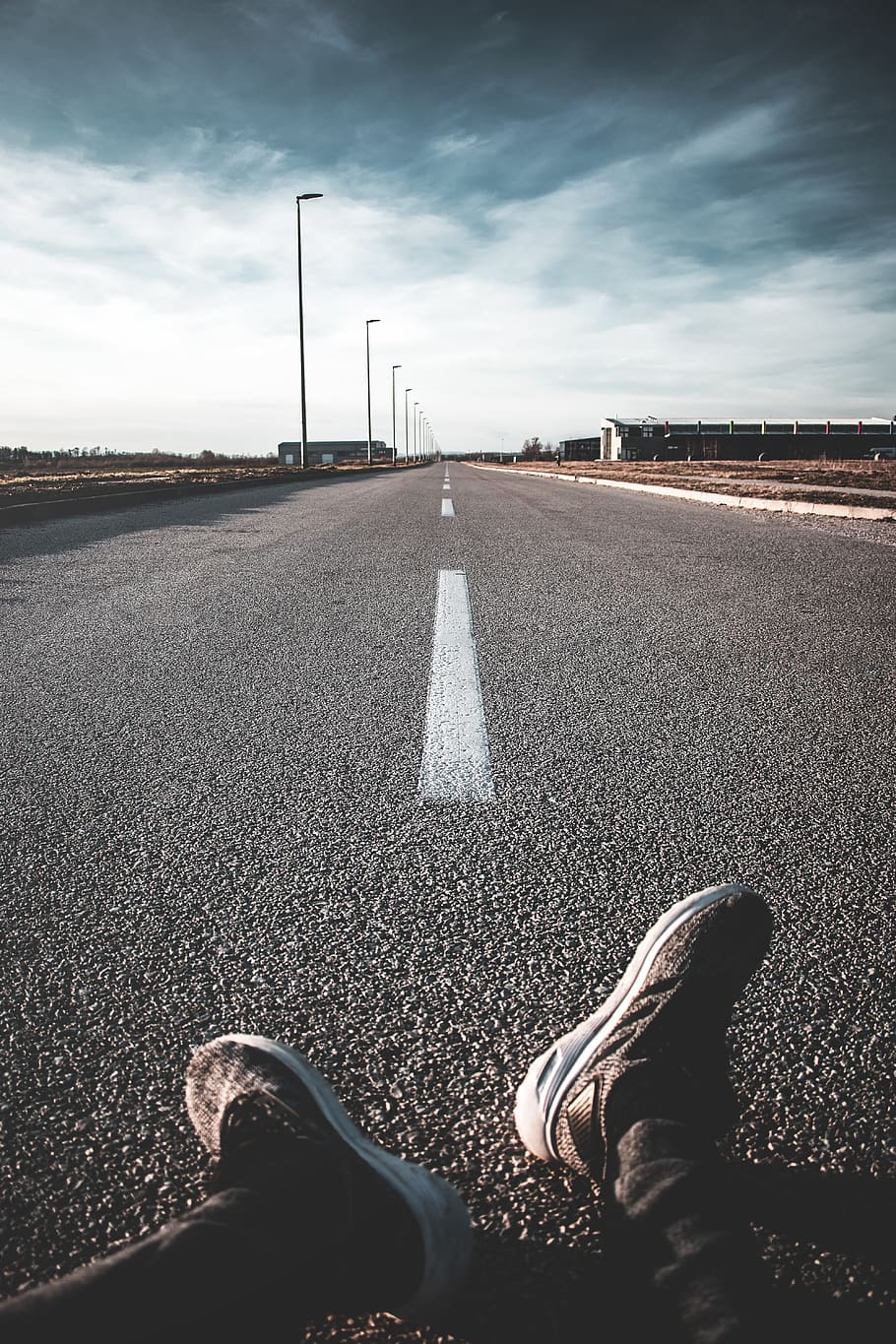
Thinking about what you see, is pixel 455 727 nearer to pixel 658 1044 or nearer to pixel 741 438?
pixel 658 1044

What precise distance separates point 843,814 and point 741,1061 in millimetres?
1113

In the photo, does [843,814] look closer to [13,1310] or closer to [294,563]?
[13,1310]

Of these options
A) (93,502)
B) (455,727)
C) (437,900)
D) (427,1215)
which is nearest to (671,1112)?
(427,1215)

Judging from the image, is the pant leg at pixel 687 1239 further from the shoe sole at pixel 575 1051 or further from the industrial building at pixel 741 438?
the industrial building at pixel 741 438

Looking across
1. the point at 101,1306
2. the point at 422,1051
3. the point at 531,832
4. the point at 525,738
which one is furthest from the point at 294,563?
the point at 101,1306

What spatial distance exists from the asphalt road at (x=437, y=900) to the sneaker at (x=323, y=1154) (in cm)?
7

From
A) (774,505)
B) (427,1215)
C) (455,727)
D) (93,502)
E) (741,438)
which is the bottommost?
(427,1215)

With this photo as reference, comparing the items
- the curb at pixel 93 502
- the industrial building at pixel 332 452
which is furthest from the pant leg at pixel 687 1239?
the industrial building at pixel 332 452

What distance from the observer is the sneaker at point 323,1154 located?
98 cm

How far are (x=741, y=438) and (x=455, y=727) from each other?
85.3 m

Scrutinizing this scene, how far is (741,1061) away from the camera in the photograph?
139 centimetres

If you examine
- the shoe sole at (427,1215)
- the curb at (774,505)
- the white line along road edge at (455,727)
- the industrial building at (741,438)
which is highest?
the industrial building at (741,438)

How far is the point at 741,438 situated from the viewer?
80.6 m

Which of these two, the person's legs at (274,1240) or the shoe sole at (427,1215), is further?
the shoe sole at (427,1215)
